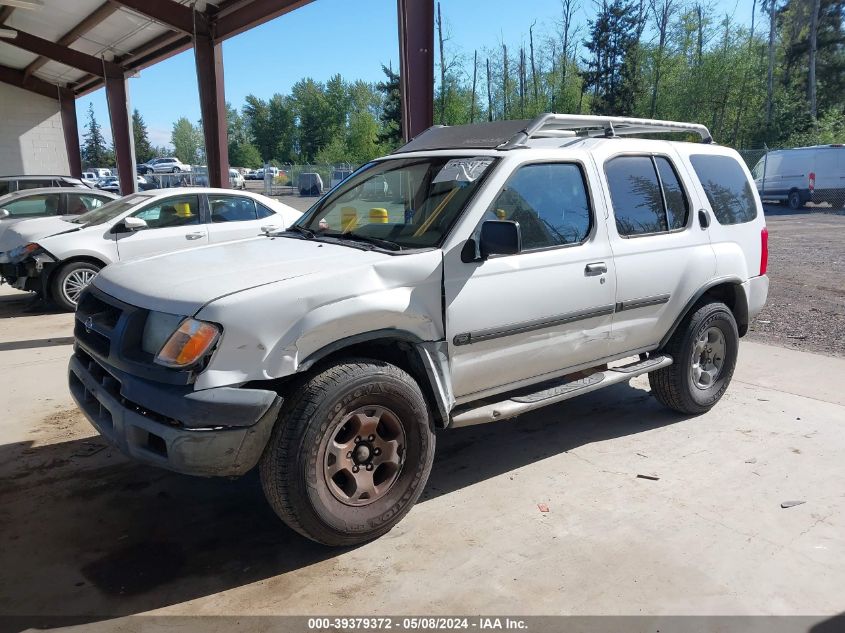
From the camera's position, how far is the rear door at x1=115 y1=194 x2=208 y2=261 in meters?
8.84

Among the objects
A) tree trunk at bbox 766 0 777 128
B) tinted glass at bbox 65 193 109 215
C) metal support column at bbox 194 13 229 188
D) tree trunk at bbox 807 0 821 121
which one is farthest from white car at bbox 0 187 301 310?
tree trunk at bbox 807 0 821 121

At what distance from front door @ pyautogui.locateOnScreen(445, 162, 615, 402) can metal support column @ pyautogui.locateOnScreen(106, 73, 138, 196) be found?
19.0m

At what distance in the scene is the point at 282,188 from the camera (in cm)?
4925

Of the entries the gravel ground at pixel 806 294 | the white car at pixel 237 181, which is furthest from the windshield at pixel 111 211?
the white car at pixel 237 181

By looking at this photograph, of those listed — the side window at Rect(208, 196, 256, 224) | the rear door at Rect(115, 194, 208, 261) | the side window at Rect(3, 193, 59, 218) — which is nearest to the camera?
the rear door at Rect(115, 194, 208, 261)

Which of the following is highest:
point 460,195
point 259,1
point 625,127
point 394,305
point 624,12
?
point 624,12

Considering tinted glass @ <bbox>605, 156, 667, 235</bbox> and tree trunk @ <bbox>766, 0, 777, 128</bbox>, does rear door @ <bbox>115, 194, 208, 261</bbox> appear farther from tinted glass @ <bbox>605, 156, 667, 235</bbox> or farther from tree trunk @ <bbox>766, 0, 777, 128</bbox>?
tree trunk @ <bbox>766, 0, 777, 128</bbox>

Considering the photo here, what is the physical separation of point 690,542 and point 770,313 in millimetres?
6194

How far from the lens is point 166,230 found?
8969mm

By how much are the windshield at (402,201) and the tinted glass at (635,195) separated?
1.02m

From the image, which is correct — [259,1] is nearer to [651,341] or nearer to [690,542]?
[651,341]

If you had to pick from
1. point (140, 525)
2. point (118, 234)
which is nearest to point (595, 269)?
point (140, 525)

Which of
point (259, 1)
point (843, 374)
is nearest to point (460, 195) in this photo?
point (843, 374)

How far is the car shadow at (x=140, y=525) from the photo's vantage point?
9.54 ft
